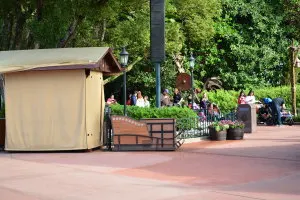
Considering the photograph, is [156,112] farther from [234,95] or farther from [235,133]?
[234,95]

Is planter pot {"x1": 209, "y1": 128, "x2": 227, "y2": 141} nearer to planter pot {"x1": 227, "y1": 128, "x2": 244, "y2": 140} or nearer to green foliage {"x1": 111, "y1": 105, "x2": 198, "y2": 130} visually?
planter pot {"x1": 227, "y1": 128, "x2": 244, "y2": 140}

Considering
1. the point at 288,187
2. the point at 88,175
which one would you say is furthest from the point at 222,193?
the point at 88,175

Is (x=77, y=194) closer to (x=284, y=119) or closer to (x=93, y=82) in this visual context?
(x=93, y=82)

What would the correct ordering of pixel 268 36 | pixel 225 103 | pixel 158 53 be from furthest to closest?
pixel 268 36, pixel 225 103, pixel 158 53

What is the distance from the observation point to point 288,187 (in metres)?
8.73

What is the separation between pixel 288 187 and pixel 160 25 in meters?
8.86

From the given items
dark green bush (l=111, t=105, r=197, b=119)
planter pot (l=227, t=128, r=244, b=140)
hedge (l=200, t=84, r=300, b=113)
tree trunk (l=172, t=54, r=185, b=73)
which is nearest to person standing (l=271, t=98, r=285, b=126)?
hedge (l=200, t=84, r=300, b=113)

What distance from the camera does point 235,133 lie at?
56.4 ft

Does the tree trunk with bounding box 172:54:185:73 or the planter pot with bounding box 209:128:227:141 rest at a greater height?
the tree trunk with bounding box 172:54:185:73

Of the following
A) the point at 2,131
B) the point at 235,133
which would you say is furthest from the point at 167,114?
the point at 2,131

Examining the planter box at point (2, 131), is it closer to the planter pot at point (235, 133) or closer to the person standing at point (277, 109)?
the planter pot at point (235, 133)

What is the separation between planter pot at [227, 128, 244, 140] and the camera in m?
17.2

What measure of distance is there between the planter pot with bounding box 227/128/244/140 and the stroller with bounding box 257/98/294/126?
709 centimetres

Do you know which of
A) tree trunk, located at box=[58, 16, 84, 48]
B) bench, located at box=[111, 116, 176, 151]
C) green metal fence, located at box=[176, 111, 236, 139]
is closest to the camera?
bench, located at box=[111, 116, 176, 151]
